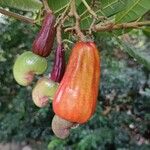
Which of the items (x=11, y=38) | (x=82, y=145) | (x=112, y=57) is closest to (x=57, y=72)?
(x=82, y=145)

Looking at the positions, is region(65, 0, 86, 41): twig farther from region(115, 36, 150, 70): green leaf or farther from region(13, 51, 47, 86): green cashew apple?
region(115, 36, 150, 70): green leaf

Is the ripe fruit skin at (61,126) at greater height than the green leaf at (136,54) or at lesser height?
greater

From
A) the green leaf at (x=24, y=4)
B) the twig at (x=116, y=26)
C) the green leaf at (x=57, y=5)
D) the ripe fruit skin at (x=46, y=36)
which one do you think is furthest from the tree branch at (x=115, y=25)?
the green leaf at (x=24, y=4)

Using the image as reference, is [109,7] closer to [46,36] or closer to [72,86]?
[46,36]

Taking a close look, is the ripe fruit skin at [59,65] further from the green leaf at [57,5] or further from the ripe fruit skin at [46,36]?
the green leaf at [57,5]

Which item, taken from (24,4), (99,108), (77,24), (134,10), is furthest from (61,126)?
(99,108)

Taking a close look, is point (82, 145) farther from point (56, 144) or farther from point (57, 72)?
point (57, 72)
